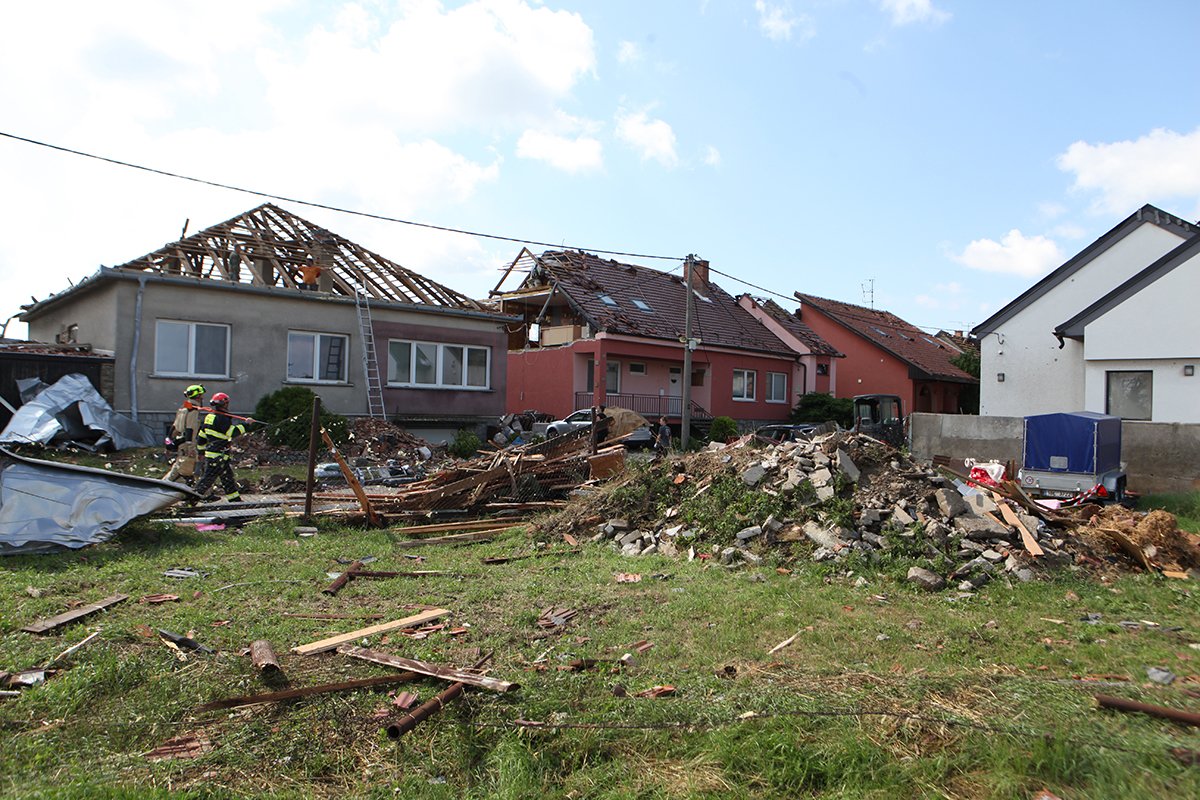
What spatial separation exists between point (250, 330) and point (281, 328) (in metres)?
0.76

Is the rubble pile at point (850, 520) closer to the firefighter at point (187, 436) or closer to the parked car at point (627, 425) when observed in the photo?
the parked car at point (627, 425)

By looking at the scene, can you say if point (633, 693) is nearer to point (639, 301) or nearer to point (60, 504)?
point (60, 504)

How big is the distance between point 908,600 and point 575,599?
3030 mm

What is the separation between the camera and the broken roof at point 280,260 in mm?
18875

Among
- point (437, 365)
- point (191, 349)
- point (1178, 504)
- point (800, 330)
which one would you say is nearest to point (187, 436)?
point (191, 349)

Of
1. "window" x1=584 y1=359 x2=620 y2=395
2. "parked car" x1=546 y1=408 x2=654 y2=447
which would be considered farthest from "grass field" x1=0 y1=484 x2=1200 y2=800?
"window" x1=584 y1=359 x2=620 y2=395

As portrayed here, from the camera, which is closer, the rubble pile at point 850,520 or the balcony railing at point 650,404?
the rubble pile at point 850,520

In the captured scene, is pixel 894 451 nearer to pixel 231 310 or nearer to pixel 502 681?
pixel 502 681

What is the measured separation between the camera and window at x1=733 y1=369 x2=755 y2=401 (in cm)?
3384

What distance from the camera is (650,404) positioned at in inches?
1206

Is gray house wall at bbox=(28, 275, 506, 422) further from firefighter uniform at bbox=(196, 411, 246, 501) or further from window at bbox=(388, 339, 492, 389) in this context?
firefighter uniform at bbox=(196, 411, 246, 501)

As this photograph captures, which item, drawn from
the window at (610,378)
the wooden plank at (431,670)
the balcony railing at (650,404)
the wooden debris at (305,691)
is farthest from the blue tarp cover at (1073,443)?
the window at (610,378)

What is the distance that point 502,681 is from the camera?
477 cm

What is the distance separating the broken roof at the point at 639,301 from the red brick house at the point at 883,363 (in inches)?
178
